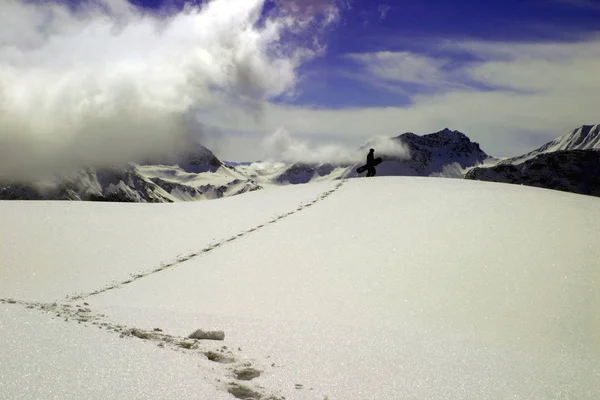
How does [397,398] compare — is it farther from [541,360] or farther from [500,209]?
[500,209]

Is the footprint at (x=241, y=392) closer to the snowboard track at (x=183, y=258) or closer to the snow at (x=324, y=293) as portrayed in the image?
the snow at (x=324, y=293)

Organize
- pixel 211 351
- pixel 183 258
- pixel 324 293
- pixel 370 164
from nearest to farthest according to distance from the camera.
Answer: pixel 211 351 < pixel 324 293 < pixel 183 258 < pixel 370 164

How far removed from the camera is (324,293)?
816cm

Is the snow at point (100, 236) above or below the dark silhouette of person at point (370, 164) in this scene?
below

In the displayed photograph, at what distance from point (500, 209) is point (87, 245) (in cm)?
1152

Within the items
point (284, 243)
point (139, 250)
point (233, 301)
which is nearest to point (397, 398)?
point (233, 301)

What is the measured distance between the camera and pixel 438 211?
42.1 feet

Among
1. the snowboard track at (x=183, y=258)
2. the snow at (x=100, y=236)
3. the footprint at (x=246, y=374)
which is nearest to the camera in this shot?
the footprint at (x=246, y=374)

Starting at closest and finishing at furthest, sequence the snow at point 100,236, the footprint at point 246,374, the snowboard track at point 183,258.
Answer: the footprint at point 246,374 < the snowboard track at point 183,258 < the snow at point 100,236

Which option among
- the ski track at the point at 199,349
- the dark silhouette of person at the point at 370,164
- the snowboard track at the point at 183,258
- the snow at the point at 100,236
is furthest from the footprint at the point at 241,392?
the dark silhouette of person at the point at 370,164

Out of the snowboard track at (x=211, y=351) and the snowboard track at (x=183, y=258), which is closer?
the snowboard track at (x=211, y=351)

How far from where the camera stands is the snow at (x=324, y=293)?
13.9 ft

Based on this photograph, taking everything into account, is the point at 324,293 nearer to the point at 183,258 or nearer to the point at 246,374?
the point at 246,374

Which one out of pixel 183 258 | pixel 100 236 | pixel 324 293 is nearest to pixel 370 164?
pixel 183 258
